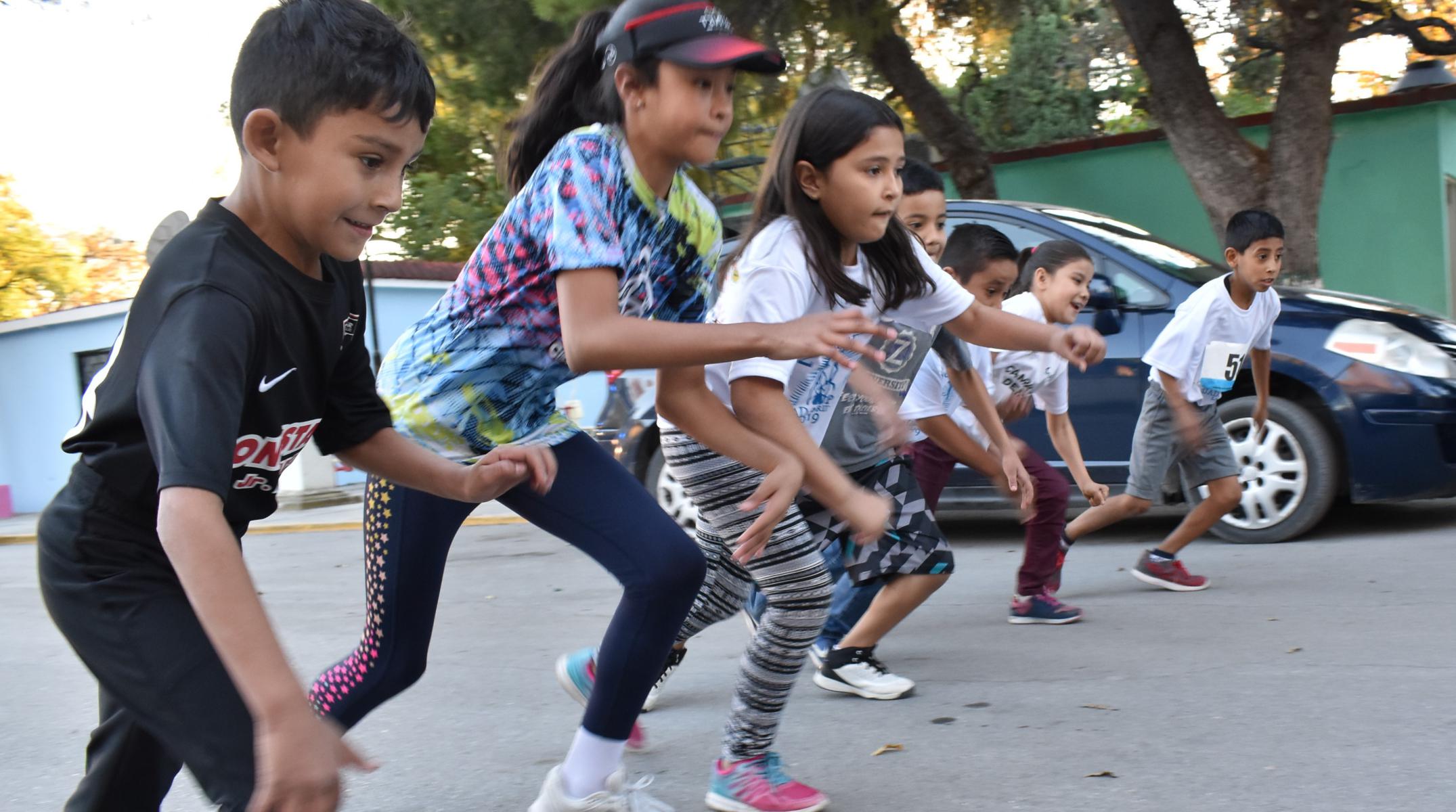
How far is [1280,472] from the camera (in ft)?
21.5

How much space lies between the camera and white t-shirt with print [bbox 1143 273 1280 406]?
556 cm

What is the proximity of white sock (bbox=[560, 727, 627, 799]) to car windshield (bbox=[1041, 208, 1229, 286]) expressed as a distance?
4859 millimetres

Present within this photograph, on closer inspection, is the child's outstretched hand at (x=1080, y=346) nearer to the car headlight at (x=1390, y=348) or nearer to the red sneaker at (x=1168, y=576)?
the red sneaker at (x=1168, y=576)

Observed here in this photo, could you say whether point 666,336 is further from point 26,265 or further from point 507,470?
point 26,265

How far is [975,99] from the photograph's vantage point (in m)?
19.9

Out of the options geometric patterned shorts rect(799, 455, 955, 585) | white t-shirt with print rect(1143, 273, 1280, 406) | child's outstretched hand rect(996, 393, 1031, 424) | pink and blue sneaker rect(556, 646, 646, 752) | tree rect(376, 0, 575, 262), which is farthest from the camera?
tree rect(376, 0, 575, 262)

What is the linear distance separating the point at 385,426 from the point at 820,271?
1.23 meters

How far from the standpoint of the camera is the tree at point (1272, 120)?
10031mm

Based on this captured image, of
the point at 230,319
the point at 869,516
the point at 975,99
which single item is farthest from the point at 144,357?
the point at 975,99

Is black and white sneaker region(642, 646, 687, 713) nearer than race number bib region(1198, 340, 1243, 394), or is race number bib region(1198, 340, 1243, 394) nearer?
black and white sneaker region(642, 646, 687, 713)

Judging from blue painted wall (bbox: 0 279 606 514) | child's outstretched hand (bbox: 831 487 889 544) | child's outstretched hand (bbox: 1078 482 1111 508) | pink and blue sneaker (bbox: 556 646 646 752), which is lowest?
blue painted wall (bbox: 0 279 606 514)

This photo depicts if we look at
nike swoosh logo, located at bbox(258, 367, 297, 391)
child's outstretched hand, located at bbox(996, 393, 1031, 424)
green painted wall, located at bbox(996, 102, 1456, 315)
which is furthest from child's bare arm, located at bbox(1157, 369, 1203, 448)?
green painted wall, located at bbox(996, 102, 1456, 315)

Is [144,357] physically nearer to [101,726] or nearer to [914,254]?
[101,726]

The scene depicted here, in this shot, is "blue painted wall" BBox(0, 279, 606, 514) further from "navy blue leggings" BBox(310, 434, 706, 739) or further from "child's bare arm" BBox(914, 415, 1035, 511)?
"navy blue leggings" BBox(310, 434, 706, 739)
